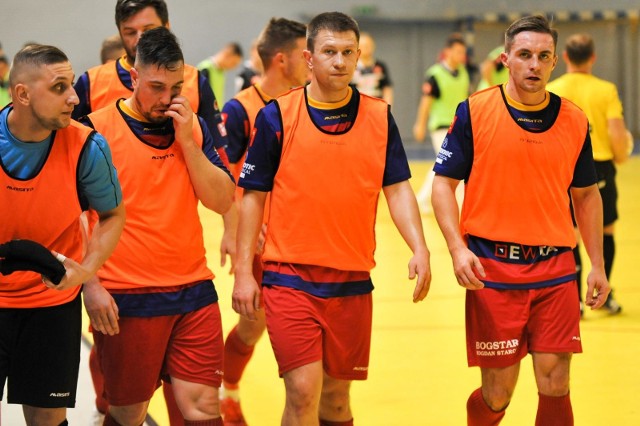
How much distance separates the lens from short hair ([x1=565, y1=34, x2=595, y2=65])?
8438 mm

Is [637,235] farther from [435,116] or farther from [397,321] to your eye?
[397,321]

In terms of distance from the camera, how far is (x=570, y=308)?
200 inches

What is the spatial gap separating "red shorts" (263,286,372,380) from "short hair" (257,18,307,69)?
1.92m

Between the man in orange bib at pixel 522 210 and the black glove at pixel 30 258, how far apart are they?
6.18 feet

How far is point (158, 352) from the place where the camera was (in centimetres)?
484

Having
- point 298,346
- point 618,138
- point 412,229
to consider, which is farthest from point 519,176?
point 618,138

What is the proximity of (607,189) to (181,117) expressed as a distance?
511 centimetres

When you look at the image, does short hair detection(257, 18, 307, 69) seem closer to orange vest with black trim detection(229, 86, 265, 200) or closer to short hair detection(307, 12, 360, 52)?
orange vest with black trim detection(229, 86, 265, 200)

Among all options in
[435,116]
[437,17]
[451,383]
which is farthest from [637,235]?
[437,17]

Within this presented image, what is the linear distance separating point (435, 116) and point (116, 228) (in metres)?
11.0

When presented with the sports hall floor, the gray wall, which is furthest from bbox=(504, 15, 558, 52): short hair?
the gray wall

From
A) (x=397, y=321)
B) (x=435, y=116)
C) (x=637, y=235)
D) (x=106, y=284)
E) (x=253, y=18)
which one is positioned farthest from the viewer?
(x=253, y=18)

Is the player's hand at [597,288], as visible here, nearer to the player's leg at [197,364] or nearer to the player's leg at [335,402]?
the player's leg at [335,402]

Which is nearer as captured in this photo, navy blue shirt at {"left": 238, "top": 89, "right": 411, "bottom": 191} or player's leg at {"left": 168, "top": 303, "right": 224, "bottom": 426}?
player's leg at {"left": 168, "top": 303, "right": 224, "bottom": 426}
